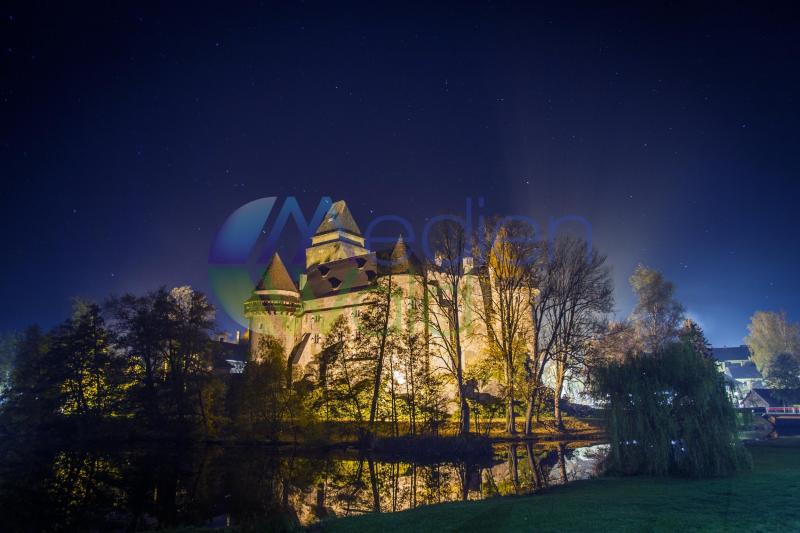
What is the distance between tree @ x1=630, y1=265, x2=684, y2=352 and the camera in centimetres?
4678

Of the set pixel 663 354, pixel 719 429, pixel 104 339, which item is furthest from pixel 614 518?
pixel 104 339

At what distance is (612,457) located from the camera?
15.8 meters

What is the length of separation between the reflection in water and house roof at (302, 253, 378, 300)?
28630mm

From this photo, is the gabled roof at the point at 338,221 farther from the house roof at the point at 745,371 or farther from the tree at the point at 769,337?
the house roof at the point at 745,371

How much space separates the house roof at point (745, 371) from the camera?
323ft

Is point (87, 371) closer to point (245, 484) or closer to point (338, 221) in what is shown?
point (245, 484)

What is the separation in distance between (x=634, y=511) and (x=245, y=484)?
1540 cm

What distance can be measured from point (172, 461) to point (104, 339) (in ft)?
52.6

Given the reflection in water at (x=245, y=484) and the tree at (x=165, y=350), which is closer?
the reflection in water at (x=245, y=484)

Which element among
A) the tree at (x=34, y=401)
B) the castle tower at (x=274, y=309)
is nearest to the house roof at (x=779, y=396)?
the castle tower at (x=274, y=309)

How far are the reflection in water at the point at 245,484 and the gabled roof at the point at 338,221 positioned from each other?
49063mm

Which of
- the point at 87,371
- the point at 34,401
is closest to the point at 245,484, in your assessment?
the point at 87,371

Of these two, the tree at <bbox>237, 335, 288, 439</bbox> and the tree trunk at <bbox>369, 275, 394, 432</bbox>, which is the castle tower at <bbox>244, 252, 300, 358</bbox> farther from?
the tree trunk at <bbox>369, 275, 394, 432</bbox>

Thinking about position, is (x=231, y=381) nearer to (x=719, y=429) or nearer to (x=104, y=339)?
(x=104, y=339)
